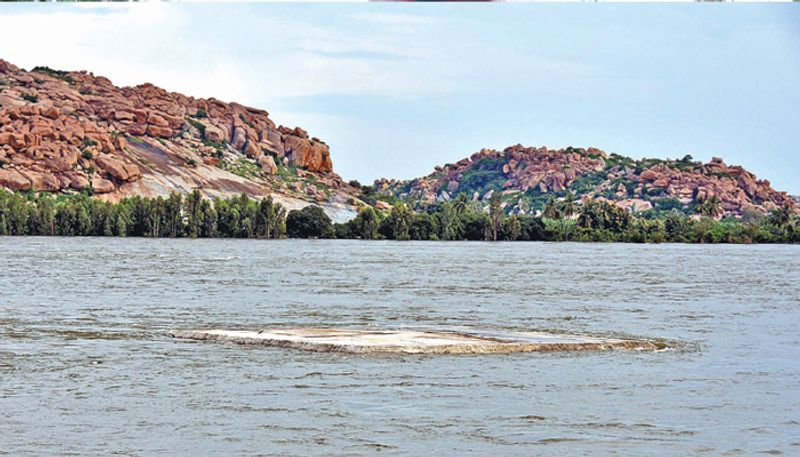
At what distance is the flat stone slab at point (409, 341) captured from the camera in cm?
2612

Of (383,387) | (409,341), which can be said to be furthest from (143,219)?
(383,387)

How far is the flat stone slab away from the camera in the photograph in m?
26.1

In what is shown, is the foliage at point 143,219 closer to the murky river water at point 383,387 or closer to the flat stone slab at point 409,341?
the murky river water at point 383,387

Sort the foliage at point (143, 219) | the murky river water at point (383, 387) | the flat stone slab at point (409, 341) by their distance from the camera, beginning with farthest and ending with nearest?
the foliage at point (143, 219)
the flat stone slab at point (409, 341)
the murky river water at point (383, 387)

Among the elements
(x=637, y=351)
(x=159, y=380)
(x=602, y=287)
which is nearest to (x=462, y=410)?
(x=159, y=380)

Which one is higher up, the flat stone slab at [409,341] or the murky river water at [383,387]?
the flat stone slab at [409,341]

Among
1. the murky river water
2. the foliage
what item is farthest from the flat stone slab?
the foliage

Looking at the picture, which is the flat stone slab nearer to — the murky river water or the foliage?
the murky river water

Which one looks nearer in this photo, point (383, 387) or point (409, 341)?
point (383, 387)

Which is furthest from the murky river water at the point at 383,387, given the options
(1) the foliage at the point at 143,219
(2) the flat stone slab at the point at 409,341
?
(1) the foliage at the point at 143,219

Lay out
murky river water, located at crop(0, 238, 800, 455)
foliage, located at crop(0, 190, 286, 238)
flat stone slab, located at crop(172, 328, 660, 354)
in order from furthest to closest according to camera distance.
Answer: foliage, located at crop(0, 190, 286, 238), flat stone slab, located at crop(172, 328, 660, 354), murky river water, located at crop(0, 238, 800, 455)

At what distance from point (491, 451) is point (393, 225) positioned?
18278 cm

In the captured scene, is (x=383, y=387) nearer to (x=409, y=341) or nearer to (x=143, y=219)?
(x=409, y=341)

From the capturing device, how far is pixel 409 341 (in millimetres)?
27172
